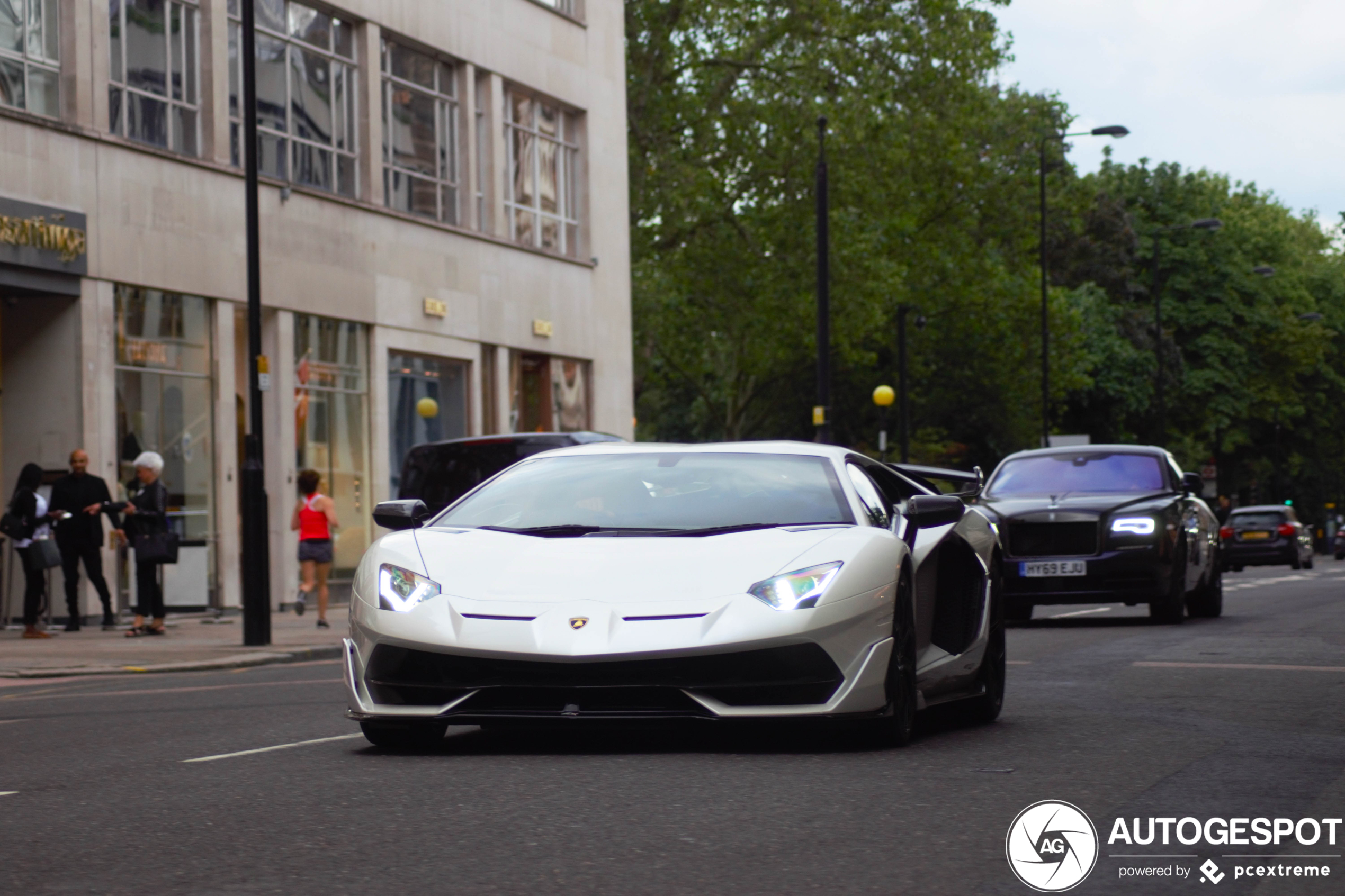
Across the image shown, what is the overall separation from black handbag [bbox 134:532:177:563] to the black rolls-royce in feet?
27.4

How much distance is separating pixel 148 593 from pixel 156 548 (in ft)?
1.99

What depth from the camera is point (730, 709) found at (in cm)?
766

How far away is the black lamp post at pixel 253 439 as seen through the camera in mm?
18734

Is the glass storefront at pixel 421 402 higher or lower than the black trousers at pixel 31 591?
higher

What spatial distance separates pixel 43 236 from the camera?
23.1m

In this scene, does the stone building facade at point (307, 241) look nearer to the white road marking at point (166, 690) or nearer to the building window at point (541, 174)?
the building window at point (541, 174)

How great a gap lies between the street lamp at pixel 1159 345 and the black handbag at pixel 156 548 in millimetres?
43693

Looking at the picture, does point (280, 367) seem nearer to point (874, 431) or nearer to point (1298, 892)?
point (1298, 892)

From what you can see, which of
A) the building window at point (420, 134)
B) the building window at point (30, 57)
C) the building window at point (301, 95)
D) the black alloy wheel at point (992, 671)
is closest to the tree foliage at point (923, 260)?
the building window at point (420, 134)

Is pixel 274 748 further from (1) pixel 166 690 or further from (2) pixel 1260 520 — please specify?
(2) pixel 1260 520

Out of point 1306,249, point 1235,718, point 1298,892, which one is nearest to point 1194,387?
point 1306,249

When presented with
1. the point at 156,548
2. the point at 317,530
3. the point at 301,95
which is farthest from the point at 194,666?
the point at 301,95

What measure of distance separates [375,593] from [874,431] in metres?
57.2

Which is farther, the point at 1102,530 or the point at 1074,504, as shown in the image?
the point at 1074,504
